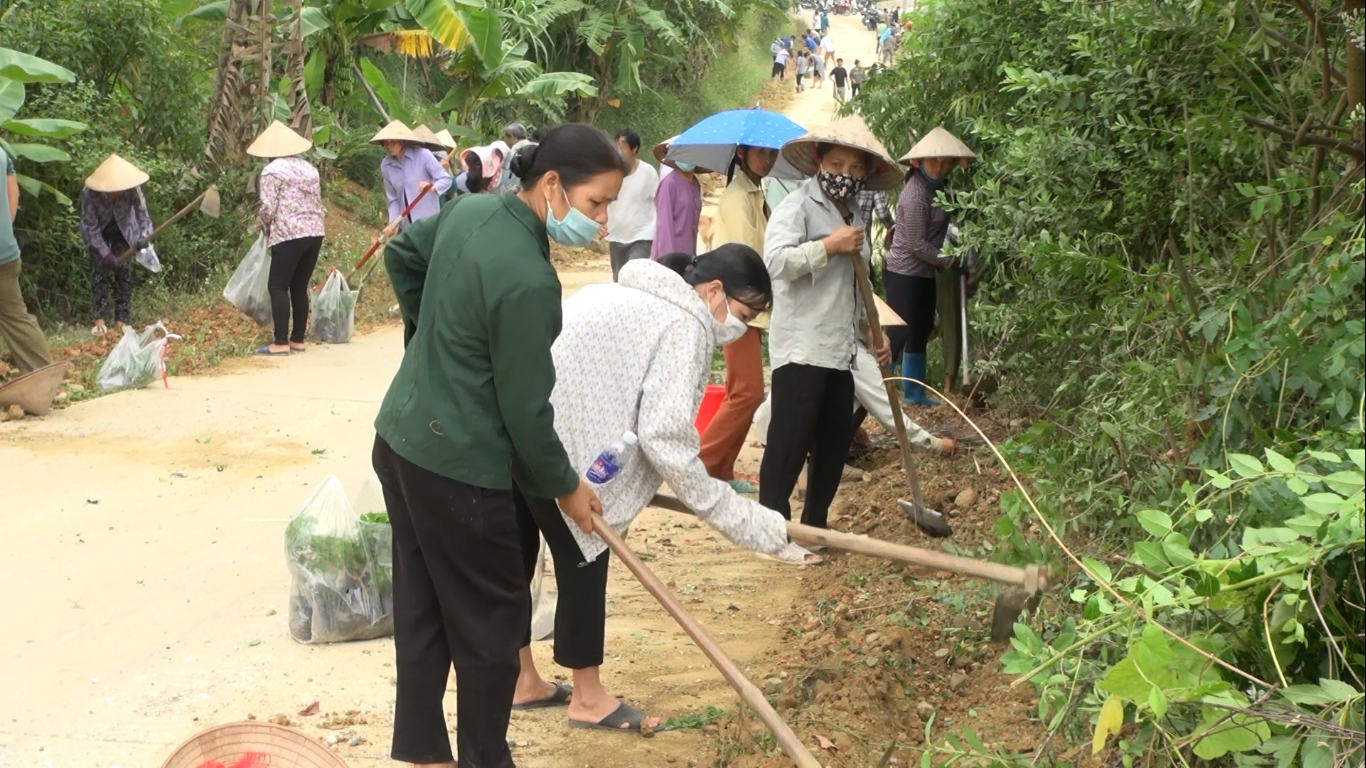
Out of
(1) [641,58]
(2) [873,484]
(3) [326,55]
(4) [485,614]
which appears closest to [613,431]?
(4) [485,614]

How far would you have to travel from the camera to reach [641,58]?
973 inches

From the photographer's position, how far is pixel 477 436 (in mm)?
3377

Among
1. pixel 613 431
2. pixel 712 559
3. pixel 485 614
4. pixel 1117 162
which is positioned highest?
pixel 1117 162

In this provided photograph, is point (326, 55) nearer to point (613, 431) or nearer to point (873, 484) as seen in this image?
point (873, 484)

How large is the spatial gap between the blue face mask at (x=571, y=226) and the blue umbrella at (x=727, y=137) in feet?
12.7

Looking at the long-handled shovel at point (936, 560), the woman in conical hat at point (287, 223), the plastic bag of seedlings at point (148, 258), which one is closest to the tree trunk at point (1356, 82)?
the long-handled shovel at point (936, 560)

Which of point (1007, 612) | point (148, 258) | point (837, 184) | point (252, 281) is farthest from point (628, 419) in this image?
point (148, 258)

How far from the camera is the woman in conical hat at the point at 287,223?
10.0m

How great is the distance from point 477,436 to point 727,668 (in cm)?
86

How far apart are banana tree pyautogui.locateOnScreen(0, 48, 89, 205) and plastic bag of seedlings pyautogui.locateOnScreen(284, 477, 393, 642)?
5.77 meters

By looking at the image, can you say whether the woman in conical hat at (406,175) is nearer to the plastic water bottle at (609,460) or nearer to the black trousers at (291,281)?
the black trousers at (291,281)

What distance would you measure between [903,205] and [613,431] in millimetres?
4548

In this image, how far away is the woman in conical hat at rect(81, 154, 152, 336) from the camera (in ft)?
33.6

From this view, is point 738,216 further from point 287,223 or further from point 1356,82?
Result: point 287,223
